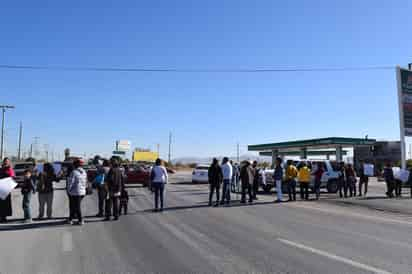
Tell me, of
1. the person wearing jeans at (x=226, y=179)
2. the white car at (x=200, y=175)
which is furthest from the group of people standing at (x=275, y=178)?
the white car at (x=200, y=175)

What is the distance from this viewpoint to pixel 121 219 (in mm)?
11062

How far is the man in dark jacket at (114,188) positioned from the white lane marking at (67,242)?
2.07 m

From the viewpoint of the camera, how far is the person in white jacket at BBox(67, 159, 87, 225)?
33.0 ft

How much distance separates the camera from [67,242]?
7.88m

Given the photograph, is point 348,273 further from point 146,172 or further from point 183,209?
point 146,172

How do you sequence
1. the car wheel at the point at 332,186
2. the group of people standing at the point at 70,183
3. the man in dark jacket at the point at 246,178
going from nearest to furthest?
the group of people standing at the point at 70,183
the man in dark jacket at the point at 246,178
the car wheel at the point at 332,186

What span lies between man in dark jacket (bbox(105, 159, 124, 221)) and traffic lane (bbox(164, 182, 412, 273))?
97.4 inches

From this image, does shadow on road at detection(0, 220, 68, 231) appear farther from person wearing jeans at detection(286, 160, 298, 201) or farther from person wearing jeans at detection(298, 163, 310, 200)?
person wearing jeans at detection(298, 163, 310, 200)

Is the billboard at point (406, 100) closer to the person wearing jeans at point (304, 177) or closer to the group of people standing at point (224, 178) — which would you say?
the person wearing jeans at point (304, 177)

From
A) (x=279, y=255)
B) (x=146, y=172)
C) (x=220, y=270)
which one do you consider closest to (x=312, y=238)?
(x=279, y=255)

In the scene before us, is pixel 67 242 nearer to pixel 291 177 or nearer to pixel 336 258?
pixel 336 258

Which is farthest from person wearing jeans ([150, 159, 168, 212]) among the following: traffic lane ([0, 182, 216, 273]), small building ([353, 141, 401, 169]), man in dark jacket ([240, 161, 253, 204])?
small building ([353, 141, 401, 169])

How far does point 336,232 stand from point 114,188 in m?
6.20

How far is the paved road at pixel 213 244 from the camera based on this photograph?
6.04 metres
